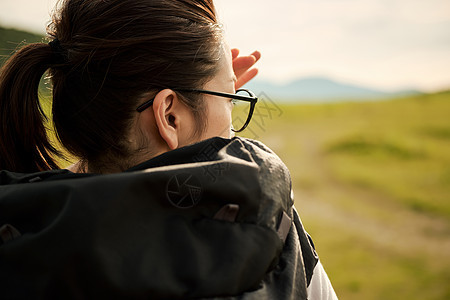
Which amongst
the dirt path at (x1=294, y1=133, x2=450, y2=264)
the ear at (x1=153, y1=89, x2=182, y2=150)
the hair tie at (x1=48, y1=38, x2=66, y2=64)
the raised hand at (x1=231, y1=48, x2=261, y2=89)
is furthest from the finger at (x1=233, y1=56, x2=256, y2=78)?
the dirt path at (x1=294, y1=133, x2=450, y2=264)

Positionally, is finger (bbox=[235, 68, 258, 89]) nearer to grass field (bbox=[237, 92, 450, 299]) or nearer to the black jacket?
grass field (bbox=[237, 92, 450, 299])

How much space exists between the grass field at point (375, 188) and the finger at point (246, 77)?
192 mm

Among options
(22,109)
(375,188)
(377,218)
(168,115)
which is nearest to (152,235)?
(168,115)

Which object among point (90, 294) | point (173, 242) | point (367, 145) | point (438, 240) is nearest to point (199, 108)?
point (173, 242)

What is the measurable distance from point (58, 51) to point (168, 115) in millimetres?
360

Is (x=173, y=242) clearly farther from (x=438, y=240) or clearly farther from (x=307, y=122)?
(x=307, y=122)

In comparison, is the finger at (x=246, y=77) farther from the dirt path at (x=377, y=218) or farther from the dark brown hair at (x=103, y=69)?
the dirt path at (x=377, y=218)

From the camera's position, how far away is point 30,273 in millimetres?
700

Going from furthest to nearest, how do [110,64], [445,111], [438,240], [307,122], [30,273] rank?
[307,122], [445,111], [438,240], [110,64], [30,273]

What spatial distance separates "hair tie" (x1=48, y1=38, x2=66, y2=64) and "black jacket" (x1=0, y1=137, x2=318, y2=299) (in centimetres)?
43

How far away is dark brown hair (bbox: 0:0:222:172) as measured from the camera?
971 millimetres

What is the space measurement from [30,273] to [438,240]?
6267 mm

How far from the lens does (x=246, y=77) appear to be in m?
1.45

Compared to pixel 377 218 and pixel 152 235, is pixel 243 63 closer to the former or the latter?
pixel 152 235
